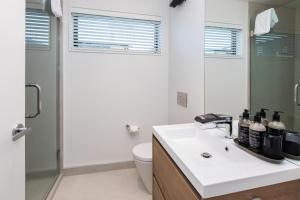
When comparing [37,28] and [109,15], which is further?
[109,15]

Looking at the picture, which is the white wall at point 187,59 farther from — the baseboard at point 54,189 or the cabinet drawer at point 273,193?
the baseboard at point 54,189

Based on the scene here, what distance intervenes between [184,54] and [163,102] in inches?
32.2

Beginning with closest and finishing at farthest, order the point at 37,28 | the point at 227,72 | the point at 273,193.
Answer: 1. the point at 273,193
2. the point at 227,72
3. the point at 37,28

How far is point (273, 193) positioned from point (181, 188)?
403 mm

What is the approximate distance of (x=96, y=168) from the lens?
2.41m

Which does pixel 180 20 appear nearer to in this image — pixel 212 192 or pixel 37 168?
pixel 212 192

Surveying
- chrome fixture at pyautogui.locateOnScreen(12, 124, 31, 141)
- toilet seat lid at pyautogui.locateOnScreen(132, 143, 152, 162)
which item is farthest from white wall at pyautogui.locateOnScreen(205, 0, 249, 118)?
chrome fixture at pyautogui.locateOnScreen(12, 124, 31, 141)

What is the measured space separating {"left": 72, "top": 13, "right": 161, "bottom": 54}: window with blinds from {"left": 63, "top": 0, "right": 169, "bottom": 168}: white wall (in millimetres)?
103

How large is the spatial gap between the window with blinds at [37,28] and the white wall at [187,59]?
1522mm

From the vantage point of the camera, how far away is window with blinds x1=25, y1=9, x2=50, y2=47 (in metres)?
1.65

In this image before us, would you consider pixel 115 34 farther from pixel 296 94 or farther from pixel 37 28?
pixel 296 94

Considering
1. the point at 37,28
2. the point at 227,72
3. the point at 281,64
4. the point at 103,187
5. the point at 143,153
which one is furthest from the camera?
the point at 103,187

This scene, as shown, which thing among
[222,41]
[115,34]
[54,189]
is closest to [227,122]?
[222,41]

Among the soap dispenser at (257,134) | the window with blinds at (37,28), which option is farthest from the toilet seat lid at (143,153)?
the window with blinds at (37,28)
